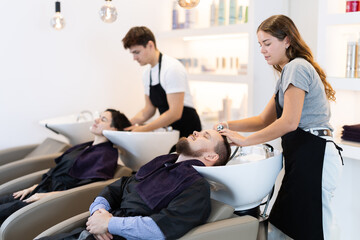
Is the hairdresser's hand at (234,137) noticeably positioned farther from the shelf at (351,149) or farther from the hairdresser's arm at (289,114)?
the shelf at (351,149)

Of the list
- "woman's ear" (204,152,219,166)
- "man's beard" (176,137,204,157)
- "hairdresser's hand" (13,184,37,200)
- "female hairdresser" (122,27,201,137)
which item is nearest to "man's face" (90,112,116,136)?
"female hairdresser" (122,27,201,137)

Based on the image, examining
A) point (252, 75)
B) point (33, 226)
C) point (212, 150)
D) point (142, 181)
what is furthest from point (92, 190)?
point (252, 75)

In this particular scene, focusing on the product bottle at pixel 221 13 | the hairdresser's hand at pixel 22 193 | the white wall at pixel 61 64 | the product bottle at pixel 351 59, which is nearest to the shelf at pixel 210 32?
the product bottle at pixel 221 13

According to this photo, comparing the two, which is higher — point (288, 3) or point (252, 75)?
point (288, 3)

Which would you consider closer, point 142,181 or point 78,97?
point 142,181

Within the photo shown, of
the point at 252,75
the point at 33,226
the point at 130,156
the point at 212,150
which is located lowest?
the point at 33,226

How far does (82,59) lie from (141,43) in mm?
1079

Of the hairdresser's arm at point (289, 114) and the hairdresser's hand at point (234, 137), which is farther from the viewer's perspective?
the hairdresser's hand at point (234, 137)

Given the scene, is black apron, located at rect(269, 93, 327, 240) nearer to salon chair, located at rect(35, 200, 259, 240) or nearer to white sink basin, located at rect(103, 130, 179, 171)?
salon chair, located at rect(35, 200, 259, 240)

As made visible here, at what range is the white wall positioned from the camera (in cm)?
310

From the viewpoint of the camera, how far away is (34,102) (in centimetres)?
322

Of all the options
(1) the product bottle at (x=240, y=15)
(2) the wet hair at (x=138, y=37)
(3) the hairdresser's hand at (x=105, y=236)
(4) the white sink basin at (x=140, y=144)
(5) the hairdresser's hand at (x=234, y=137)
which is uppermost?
(1) the product bottle at (x=240, y=15)

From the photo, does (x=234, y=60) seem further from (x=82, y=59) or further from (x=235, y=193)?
(x=235, y=193)

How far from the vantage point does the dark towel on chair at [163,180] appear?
158cm
